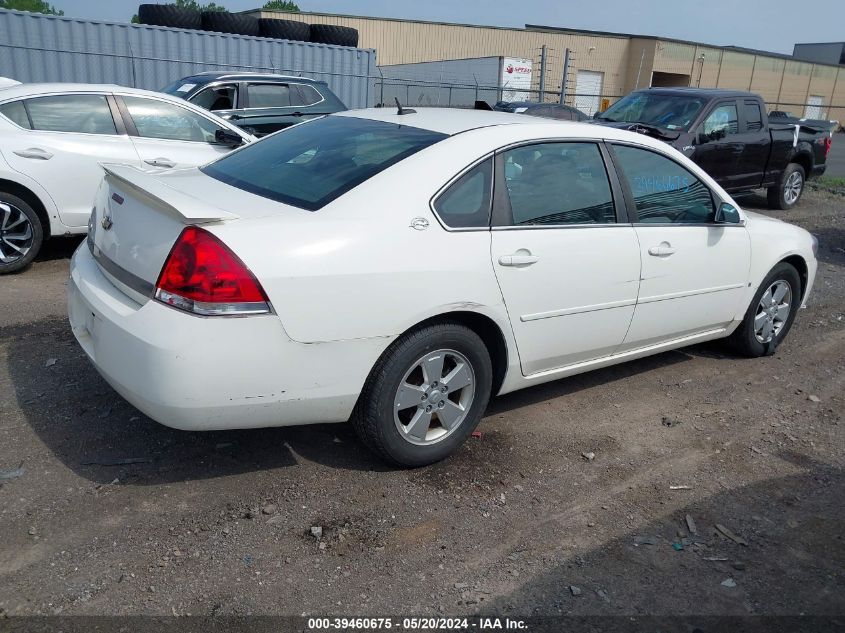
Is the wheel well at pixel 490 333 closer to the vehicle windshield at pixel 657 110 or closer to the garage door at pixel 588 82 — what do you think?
the vehicle windshield at pixel 657 110

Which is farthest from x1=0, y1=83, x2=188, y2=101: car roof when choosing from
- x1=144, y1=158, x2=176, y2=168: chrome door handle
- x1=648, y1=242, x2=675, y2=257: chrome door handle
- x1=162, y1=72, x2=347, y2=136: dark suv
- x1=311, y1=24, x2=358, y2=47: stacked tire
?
x1=311, y1=24, x2=358, y2=47: stacked tire

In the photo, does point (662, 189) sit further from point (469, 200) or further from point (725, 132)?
point (725, 132)

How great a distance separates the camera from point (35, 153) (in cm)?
649

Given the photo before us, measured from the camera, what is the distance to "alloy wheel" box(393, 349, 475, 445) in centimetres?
350

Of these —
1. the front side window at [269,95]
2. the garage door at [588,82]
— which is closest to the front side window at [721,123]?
the front side window at [269,95]

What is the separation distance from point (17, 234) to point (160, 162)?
1.40 metres

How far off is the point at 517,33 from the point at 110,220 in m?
42.9

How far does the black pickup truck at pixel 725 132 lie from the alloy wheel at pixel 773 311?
16.3 feet

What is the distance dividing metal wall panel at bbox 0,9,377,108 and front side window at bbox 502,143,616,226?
47.1ft

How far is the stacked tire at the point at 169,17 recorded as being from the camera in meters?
18.9

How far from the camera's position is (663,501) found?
3592 millimetres

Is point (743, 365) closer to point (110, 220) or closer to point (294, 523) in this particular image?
point (294, 523)

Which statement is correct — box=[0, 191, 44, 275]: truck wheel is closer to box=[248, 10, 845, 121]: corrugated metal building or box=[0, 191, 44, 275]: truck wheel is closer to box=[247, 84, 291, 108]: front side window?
box=[247, 84, 291, 108]: front side window

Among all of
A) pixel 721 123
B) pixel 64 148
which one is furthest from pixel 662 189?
pixel 721 123
